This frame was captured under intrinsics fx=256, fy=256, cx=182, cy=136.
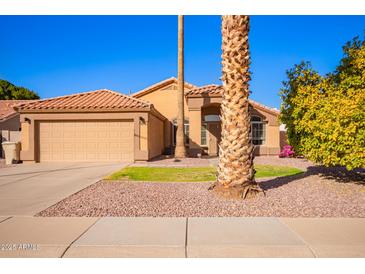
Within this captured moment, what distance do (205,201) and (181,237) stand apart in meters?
2.24

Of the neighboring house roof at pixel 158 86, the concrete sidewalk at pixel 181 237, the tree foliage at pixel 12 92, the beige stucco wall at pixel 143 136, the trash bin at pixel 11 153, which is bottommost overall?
the concrete sidewalk at pixel 181 237

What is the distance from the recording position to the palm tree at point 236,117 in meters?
6.27

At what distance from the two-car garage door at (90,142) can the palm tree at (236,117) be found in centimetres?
915

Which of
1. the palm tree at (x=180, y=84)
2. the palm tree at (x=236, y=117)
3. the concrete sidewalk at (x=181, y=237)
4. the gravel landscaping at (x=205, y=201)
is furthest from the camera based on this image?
the palm tree at (x=180, y=84)

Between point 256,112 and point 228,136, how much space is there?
1399cm

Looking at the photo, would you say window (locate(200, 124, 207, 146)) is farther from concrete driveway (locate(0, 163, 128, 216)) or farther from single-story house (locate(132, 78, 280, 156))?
Answer: concrete driveway (locate(0, 163, 128, 216))

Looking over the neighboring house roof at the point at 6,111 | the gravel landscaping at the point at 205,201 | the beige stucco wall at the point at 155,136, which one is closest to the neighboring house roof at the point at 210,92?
the beige stucco wall at the point at 155,136

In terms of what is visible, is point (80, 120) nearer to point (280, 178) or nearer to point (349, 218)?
point (280, 178)

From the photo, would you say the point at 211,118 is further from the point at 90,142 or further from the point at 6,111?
the point at 6,111

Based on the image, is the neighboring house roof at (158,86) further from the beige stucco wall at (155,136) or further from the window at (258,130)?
the window at (258,130)

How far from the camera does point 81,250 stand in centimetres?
355

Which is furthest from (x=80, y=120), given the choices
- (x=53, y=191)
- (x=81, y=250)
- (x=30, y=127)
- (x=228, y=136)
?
(x=81, y=250)

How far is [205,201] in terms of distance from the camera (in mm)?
6082

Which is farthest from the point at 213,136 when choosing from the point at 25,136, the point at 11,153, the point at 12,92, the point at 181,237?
the point at 12,92
